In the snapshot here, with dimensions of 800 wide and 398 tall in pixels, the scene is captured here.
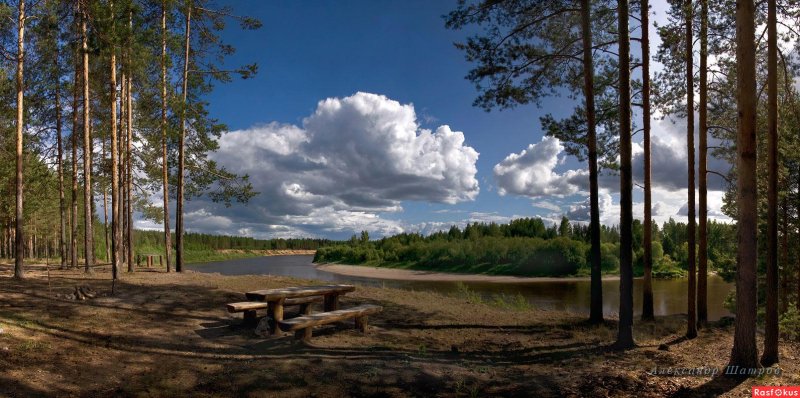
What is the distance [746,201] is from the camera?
6383mm

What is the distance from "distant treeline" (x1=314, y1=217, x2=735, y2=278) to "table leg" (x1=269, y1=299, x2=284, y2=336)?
35316 millimetres

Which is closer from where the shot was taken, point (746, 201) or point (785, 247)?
point (746, 201)

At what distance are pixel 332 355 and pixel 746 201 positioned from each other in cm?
623

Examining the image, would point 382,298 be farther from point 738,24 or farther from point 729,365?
point 738,24

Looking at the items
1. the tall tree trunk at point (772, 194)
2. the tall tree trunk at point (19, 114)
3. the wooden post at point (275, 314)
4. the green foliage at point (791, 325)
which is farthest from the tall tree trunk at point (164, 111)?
the green foliage at point (791, 325)

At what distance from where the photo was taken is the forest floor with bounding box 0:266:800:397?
5523 mm

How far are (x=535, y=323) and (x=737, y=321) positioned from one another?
4671 millimetres

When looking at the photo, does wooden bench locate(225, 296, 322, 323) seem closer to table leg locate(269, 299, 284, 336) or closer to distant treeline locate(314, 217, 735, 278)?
table leg locate(269, 299, 284, 336)

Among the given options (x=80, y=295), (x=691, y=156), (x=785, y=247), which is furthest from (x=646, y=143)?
(x=80, y=295)

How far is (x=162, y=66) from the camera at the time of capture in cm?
1698

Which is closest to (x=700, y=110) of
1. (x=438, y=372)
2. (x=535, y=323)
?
(x=535, y=323)

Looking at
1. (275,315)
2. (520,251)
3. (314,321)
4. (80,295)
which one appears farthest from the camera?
(520,251)

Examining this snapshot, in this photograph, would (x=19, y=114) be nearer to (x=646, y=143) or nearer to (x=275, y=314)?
(x=275, y=314)

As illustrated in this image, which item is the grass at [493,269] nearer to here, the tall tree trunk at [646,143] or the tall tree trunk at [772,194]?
the tall tree trunk at [646,143]
